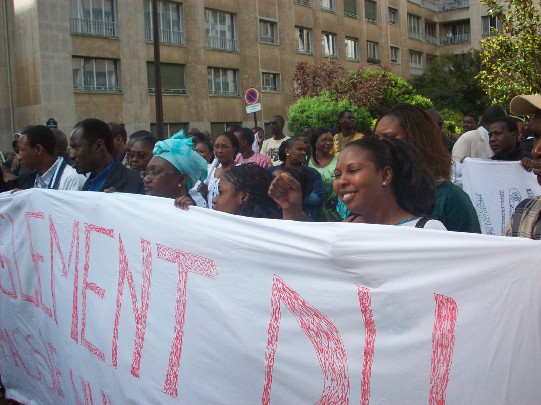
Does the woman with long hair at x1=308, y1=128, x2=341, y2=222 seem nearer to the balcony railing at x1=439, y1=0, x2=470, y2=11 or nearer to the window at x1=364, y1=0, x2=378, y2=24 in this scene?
the window at x1=364, y1=0, x2=378, y2=24

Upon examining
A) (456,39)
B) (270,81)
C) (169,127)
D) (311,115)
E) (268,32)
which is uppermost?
(456,39)

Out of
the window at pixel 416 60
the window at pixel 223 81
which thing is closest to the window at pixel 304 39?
the window at pixel 223 81

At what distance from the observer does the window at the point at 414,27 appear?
159ft

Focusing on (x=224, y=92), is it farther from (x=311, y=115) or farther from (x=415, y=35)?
(x=415, y=35)

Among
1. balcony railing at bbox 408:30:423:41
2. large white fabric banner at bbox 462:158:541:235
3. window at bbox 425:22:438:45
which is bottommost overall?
large white fabric banner at bbox 462:158:541:235

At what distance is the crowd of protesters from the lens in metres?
2.78

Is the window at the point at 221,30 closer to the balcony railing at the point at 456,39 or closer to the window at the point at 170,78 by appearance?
the window at the point at 170,78

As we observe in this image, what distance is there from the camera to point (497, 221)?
5.79 m

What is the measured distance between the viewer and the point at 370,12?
1670 inches

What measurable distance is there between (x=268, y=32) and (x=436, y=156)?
3107cm

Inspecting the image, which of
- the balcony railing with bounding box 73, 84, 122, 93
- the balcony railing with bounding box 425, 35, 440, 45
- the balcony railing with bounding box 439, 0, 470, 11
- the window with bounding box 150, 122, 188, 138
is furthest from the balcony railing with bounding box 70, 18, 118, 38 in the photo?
the balcony railing with bounding box 439, 0, 470, 11

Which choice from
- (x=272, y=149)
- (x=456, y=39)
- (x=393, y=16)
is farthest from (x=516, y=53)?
(x=456, y=39)

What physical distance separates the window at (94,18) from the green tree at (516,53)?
15.8m

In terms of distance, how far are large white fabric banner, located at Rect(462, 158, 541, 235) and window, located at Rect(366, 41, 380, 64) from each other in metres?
36.9
